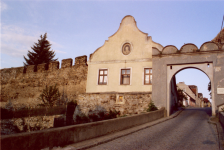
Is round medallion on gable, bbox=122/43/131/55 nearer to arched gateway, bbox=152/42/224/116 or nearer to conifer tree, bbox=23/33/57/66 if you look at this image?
arched gateway, bbox=152/42/224/116

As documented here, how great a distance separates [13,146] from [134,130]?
5309 millimetres

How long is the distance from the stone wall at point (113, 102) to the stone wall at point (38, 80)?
2.49 meters

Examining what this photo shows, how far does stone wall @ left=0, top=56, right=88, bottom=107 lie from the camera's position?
2077 cm

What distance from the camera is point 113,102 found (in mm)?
16719

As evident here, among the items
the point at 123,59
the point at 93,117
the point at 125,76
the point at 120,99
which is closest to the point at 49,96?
the point at 93,117

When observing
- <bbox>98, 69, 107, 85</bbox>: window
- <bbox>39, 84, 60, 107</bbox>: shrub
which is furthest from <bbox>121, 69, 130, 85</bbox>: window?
<bbox>39, 84, 60, 107</bbox>: shrub

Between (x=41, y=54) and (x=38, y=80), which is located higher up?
(x=41, y=54)

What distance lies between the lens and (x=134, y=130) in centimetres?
819

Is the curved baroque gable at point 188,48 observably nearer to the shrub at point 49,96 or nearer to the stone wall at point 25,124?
the stone wall at point 25,124

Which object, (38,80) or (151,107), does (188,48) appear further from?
(38,80)

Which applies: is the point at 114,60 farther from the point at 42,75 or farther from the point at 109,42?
the point at 42,75

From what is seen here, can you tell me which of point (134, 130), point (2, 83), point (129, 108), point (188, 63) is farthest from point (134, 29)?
point (2, 83)

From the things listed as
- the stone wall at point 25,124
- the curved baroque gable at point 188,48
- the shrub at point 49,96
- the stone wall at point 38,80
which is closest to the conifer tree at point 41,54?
the stone wall at point 38,80

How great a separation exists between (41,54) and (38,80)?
12982 mm
